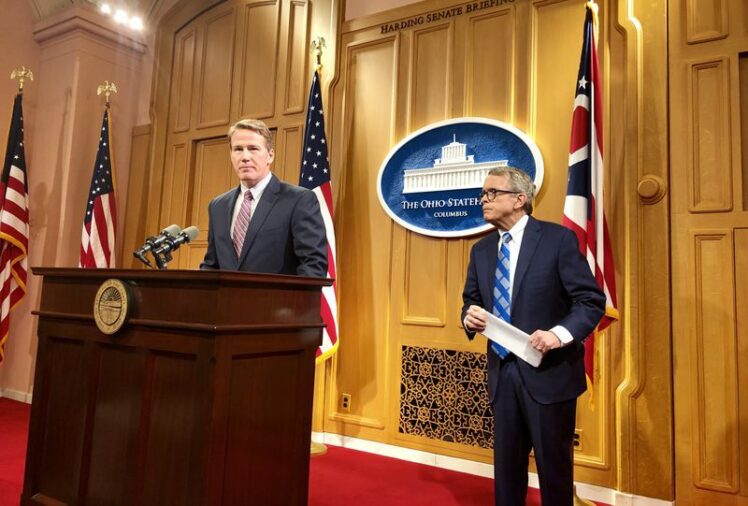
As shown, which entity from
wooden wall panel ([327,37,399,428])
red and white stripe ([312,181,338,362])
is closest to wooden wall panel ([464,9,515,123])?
wooden wall panel ([327,37,399,428])

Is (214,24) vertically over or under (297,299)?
over

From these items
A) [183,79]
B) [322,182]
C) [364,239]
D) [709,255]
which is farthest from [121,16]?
[709,255]

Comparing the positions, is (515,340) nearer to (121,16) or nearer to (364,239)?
(364,239)

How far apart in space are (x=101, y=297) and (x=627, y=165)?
271 centimetres

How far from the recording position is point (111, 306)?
75.6 inches

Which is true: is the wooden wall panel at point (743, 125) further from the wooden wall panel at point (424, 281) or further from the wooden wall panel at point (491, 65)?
the wooden wall panel at point (424, 281)

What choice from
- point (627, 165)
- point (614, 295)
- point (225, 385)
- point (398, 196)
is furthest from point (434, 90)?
point (225, 385)

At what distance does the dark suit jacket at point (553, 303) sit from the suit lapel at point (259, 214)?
2.98ft

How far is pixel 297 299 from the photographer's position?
1.95 meters

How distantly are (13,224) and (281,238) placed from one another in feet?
13.2

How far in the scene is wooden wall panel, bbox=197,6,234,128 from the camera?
203 inches

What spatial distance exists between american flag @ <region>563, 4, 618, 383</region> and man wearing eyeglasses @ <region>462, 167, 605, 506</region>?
2.89 feet

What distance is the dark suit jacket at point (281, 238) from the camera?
2.18m

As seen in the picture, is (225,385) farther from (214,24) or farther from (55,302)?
(214,24)
